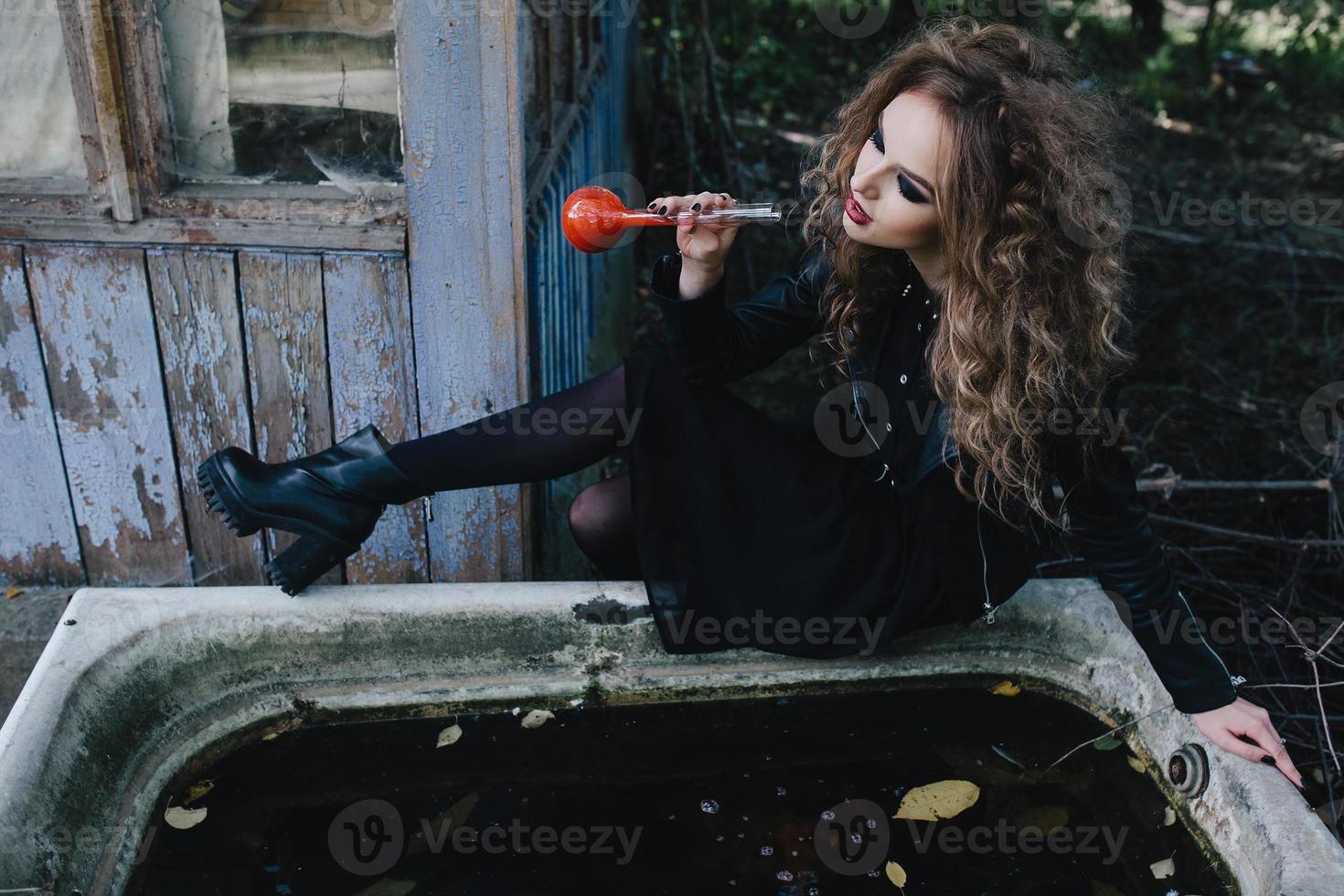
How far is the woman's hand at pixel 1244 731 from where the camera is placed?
171 cm

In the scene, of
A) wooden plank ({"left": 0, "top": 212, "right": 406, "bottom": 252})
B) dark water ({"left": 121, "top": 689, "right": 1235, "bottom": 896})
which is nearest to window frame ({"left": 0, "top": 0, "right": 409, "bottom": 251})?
wooden plank ({"left": 0, "top": 212, "right": 406, "bottom": 252})

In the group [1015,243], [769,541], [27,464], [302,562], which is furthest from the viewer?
[27,464]

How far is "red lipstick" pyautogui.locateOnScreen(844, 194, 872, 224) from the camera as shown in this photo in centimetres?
176

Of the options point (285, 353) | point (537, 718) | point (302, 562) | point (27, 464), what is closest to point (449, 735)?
point (537, 718)

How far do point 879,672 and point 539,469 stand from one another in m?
0.78

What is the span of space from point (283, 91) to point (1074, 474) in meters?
1.59

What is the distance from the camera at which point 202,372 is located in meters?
2.18

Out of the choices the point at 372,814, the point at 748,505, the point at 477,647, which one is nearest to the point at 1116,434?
the point at 748,505

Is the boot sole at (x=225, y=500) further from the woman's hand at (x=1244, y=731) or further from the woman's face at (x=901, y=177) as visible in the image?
the woman's hand at (x=1244, y=731)

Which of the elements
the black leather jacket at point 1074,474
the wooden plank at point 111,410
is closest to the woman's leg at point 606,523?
the black leather jacket at point 1074,474

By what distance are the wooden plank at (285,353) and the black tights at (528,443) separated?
34cm

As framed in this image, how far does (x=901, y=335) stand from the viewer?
6.62 ft

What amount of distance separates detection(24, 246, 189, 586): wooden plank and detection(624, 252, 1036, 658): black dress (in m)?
1.00

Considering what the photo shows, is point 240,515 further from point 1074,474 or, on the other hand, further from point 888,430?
point 1074,474
